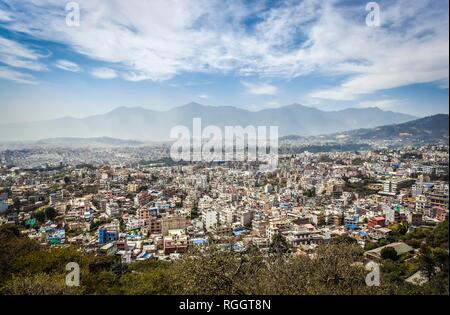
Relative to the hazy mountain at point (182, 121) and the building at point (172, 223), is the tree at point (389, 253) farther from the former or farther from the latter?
the hazy mountain at point (182, 121)

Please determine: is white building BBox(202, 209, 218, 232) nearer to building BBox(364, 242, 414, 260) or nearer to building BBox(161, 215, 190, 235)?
building BBox(161, 215, 190, 235)

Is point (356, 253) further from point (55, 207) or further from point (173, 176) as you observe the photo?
point (173, 176)

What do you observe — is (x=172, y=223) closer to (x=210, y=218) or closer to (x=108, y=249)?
(x=210, y=218)

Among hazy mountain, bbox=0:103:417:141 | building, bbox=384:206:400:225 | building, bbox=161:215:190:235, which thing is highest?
hazy mountain, bbox=0:103:417:141

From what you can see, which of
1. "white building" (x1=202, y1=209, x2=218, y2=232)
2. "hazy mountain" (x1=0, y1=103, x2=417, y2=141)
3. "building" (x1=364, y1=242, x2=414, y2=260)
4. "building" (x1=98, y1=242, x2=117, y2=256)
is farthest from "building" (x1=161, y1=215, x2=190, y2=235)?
"hazy mountain" (x1=0, y1=103, x2=417, y2=141)

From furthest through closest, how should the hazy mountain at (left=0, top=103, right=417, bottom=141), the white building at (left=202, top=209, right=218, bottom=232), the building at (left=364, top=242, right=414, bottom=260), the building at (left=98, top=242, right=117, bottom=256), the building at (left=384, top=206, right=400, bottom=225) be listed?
the hazy mountain at (left=0, top=103, right=417, bottom=141) → the white building at (left=202, top=209, right=218, bottom=232) → the building at (left=384, top=206, right=400, bottom=225) → the building at (left=98, top=242, right=117, bottom=256) → the building at (left=364, top=242, right=414, bottom=260)

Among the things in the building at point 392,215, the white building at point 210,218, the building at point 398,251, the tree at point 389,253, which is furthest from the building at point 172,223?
the building at point 392,215
